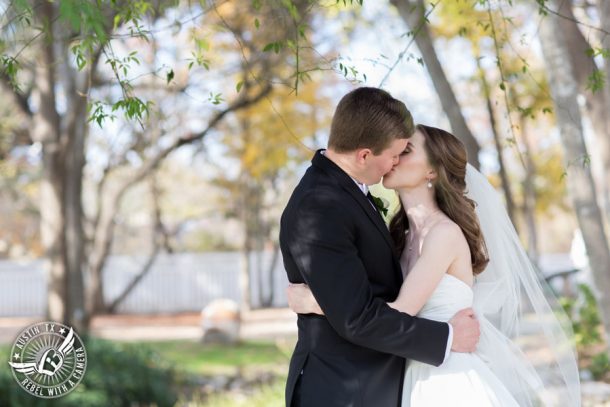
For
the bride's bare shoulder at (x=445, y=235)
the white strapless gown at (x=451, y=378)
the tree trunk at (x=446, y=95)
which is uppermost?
the tree trunk at (x=446, y=95)

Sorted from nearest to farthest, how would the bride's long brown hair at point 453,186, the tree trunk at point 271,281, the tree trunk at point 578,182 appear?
1. the bride's long brown hair at point 453,186
2. the tree trunk at point 578,182
3. the tree trunk at point 271,281

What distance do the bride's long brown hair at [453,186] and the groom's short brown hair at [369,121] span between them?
390mm

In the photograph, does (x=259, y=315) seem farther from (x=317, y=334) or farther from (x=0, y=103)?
(x=317, y=334)

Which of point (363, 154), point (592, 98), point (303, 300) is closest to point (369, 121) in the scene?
point (363, 154)

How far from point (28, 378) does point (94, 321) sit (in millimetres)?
12415

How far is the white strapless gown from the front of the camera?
288 centimetres

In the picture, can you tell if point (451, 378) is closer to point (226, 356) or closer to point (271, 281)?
point (226, 356)

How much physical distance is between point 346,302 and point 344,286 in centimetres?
5

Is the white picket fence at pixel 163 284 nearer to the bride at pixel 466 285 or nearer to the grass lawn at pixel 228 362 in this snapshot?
the grass lawn at pixel 228 362

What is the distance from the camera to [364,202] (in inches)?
110

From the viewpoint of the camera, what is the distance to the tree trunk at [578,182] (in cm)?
526

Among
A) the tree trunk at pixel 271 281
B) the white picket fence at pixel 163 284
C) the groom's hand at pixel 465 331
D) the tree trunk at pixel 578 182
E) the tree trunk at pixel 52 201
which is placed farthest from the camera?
the white picket fence at pixel 163 284

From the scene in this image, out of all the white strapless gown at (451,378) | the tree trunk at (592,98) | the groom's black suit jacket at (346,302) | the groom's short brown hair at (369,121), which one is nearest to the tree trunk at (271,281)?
the tree trunk at (592,98)

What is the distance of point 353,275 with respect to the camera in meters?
2.56
